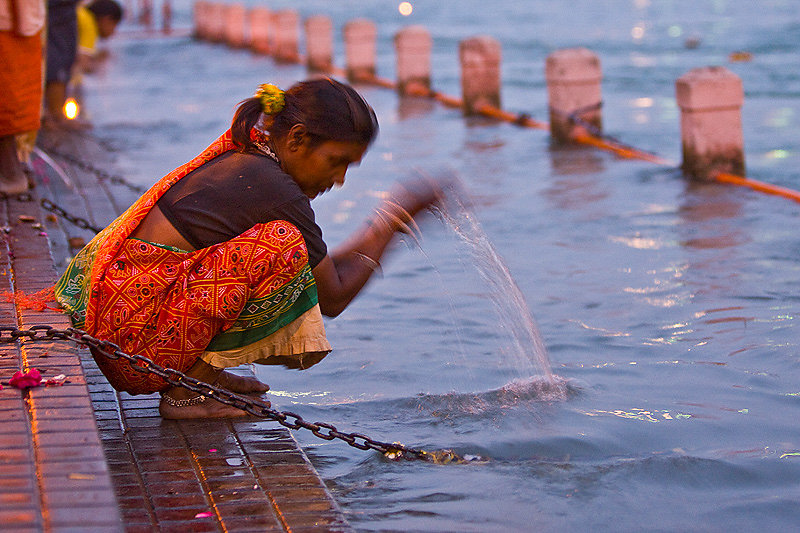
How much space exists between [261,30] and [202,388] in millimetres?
22716

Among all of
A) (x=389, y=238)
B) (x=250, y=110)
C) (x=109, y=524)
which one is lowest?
(x=109, y=524)

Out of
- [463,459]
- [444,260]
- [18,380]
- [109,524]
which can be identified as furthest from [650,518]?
[444,260]

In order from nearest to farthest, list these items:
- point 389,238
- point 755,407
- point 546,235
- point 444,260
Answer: point 389,238 < point 755,407 < point 444,260 < point 546,235

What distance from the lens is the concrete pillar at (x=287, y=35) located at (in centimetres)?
2272

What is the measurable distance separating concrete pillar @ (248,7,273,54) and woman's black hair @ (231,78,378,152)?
21757mm

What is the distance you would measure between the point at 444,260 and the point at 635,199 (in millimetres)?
2270

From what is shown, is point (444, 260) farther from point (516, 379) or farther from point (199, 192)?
point (199, 192)

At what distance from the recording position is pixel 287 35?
22.8 m

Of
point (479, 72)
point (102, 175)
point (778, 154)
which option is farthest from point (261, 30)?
point (102, 175)

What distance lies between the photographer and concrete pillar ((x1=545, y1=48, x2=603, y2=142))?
1095 centimetres

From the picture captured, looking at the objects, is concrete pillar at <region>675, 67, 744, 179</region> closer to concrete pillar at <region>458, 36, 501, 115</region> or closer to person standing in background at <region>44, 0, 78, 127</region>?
concrete pillar at <region>458, 36, 501, 115</region>

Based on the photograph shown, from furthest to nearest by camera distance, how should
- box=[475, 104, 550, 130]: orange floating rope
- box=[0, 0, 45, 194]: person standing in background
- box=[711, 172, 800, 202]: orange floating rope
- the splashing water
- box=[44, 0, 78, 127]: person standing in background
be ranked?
box=[475, 104, 550, 130]: orange floating rope < box=[44, 0, 78, 127]: person standing in background < box=[711, 172, 800, 202]: orange floating rope < box=[0, 0, 45, 194]: person standing in background < the splashing water

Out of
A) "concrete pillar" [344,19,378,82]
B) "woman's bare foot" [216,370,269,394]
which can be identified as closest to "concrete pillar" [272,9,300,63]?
"concrete pillar" [344,19,378,82]

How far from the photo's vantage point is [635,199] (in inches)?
331
